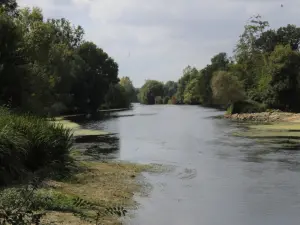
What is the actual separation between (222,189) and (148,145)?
1642cm

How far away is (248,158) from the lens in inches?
938

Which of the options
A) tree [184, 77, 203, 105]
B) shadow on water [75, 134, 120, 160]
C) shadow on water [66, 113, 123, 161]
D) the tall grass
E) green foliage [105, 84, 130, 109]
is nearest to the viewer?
the tall grass

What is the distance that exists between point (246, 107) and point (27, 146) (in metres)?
60.2

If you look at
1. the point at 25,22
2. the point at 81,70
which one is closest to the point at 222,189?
the point at 25,22

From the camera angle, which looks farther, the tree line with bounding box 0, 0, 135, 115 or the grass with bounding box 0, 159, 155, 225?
the tree line with bounding box 0, 0, 135, 115

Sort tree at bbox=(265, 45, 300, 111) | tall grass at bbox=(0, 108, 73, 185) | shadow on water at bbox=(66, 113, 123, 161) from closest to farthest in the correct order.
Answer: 1. tall grass at bbox=(0, 108, 73, 185)
2. shadow on water at bbox=(66, 113, 123, 161)
3. tree at bbox=(265, 45, 300, 111)

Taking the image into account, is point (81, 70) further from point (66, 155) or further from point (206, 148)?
point (66, 155)

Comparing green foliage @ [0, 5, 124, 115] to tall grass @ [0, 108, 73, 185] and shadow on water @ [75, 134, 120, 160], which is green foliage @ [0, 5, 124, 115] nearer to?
shadow on water @ [75, 134, 120, 160]

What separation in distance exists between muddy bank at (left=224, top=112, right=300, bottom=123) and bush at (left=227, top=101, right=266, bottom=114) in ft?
8.94

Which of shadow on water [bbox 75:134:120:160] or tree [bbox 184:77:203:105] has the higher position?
tree [bbox 184:77:203:105]

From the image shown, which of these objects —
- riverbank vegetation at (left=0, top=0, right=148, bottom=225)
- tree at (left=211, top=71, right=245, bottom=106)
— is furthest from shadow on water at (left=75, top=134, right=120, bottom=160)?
tree at (left=211, top=71, right=245, bottom=106)

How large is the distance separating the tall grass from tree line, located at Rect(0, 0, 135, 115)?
6678 mm

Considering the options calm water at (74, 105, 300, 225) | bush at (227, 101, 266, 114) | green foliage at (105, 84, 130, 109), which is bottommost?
calm water at (74, 105, 300, 225)

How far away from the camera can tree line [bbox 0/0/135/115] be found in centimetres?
2538
